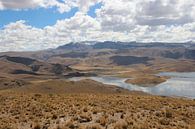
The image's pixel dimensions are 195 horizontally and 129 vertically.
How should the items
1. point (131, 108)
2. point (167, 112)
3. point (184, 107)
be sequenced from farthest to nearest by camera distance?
point (184, 107)
point (131, 108)
point (167, 112)

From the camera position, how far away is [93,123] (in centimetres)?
2752

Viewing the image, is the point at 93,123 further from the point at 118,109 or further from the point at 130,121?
the point at 118,109

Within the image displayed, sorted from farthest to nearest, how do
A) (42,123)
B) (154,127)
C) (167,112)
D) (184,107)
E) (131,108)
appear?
(184,107) < (131,108) < (167,112) < (42,123) < (154,127)

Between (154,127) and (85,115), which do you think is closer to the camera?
(154,127)

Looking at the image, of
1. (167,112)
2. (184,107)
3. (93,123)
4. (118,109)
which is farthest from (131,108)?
(93,123)

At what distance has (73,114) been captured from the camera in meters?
31.9

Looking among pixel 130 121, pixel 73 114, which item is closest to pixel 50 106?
pixel 73 114

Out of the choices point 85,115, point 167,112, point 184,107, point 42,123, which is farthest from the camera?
point 184,107

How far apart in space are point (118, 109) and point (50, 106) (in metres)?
7.46

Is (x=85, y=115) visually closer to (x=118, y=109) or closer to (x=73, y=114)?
(x=73, y=114)

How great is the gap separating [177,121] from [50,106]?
548 inches

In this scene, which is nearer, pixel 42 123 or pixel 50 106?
pixel 42 123

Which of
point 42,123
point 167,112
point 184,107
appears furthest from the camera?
point 184,107

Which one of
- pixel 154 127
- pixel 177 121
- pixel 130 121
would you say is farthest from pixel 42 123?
pixel 177 121
